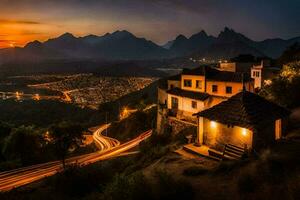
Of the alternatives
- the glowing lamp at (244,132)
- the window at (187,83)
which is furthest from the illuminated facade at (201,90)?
the glowing lamp at (244,132)

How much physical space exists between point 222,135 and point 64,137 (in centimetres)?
2410

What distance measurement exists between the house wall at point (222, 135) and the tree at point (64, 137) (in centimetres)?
2088

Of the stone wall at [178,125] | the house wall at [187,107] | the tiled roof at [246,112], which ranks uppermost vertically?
the tiled roof at [246,112]

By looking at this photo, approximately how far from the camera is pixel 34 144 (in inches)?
1843

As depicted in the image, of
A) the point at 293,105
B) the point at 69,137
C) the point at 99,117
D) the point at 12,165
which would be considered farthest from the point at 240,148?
the point at 99,117

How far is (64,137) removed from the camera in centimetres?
4016

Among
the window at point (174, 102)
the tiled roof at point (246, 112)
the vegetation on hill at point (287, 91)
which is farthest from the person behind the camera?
the window at point (174, 102)

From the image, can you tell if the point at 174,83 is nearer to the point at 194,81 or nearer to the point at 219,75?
the point at 194,81

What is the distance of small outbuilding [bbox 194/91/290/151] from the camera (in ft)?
70.7

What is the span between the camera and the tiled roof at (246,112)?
858 inches

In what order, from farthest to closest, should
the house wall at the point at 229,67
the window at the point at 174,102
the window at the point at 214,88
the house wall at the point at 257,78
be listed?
the house wall at the point at 229,67 → the window at the point at 174,102 → the house wall at the point at 257,78 → the window at the point at 214,88

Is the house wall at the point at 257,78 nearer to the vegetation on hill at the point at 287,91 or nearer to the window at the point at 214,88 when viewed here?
the window at the point at 214,88

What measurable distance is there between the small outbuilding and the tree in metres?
20.9

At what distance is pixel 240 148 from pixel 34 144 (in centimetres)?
3568
